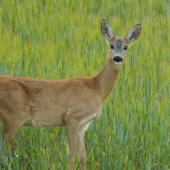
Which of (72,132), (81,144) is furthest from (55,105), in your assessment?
(81,144)

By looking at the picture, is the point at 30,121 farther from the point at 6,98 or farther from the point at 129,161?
the point at 129,161

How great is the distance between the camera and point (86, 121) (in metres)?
4.93

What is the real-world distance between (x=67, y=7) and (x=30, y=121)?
5.48 metres

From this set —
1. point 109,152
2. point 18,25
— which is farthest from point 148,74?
point 18,25

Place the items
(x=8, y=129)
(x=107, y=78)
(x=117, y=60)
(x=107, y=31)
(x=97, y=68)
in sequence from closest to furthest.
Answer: (x=8, y=129), (x=117, y=60), (x=107, y=78), (x=107, y=31), (x=97, y=68)

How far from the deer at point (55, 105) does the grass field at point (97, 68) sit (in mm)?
238

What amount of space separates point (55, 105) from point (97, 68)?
6.50 ft

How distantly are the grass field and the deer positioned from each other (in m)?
0.24

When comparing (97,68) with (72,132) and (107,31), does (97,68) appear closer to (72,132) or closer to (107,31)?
(107,31)

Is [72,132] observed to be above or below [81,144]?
above

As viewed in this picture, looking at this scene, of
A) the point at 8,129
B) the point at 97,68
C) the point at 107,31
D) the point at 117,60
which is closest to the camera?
the point at 8,129

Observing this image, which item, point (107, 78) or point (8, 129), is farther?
point (107, 78)

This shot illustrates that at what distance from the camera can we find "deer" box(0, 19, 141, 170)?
15.3ft

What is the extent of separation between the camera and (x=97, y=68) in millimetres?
6766
